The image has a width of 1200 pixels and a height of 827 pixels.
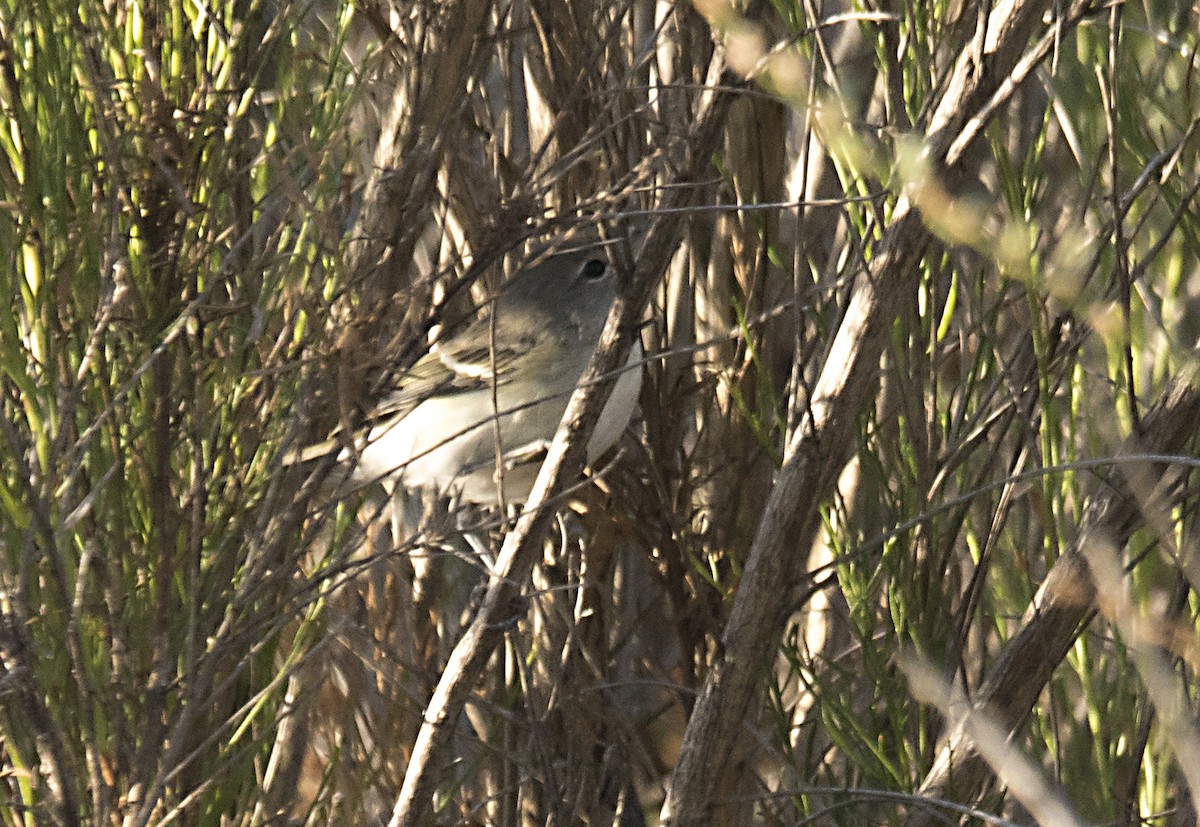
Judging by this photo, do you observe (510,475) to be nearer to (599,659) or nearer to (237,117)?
(599,659)

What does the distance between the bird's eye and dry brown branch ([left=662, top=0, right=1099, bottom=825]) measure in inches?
49.6

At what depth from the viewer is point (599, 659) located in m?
3.16

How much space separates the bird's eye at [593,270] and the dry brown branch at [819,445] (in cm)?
126

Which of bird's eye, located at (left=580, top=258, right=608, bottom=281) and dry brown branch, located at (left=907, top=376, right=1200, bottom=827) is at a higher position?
bird's eye, located at (left=580, top=258, right=608, bottom=281)

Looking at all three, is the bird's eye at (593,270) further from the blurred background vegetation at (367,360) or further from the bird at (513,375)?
the blurred background vegetation at (367,360)

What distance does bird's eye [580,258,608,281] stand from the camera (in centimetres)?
336

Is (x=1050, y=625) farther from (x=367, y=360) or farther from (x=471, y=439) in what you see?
(x=471, y=439)

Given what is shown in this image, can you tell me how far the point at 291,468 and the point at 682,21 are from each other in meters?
1.14

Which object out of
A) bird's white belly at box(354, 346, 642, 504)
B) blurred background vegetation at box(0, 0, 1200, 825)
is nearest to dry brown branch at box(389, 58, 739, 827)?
blurred background vegetation at box(0, 0, 1200, 825)

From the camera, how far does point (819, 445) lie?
6.61ft

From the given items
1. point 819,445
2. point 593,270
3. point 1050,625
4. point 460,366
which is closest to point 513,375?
point 460,366

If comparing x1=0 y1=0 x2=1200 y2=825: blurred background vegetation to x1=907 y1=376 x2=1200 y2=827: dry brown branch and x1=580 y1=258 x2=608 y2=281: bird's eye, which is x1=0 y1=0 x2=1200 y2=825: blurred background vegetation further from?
x1=580 y1=258 x2=608 y2=281: bird's eye

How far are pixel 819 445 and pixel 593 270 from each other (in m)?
1.44

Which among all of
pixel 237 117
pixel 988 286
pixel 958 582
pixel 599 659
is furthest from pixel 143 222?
pixel 988 286
